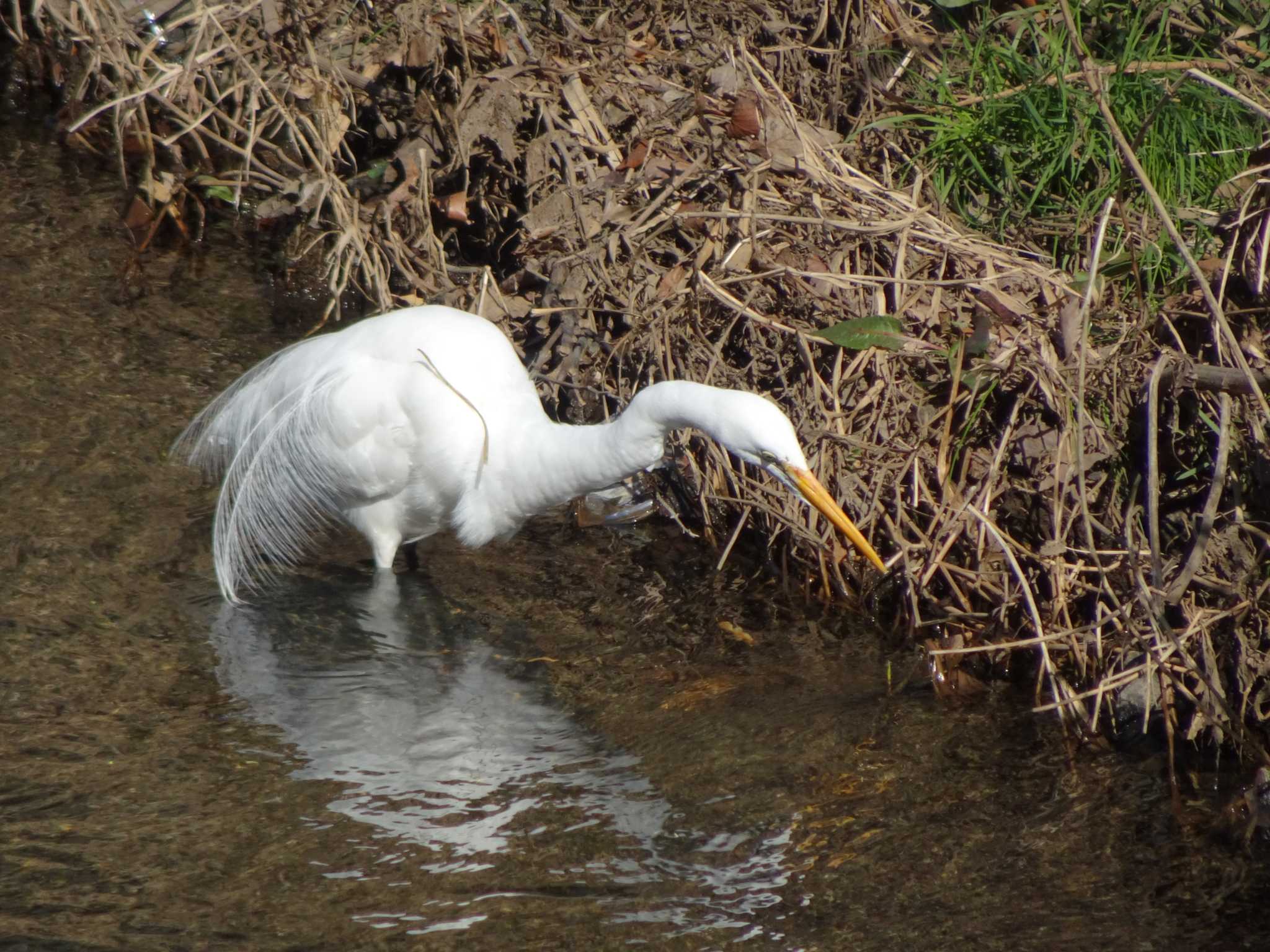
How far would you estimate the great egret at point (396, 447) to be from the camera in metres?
3.84

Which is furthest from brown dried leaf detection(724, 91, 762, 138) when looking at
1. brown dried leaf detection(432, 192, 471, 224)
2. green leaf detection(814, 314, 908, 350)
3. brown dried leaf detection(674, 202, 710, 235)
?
brown dried leaf detection(432, 192, 471, 224)

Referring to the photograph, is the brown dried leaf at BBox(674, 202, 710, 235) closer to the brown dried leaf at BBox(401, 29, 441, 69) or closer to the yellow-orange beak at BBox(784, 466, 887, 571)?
the brown dried leaf at BBox(401, 29, 441, 69)

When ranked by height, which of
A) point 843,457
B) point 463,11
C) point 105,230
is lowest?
point 843,457

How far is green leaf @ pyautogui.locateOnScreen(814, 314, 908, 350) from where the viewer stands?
3.88m

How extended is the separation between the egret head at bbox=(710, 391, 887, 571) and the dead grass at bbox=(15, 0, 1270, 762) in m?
0.63

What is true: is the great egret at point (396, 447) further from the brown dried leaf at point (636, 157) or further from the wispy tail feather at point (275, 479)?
the brown dried leaf at point (636, 157)

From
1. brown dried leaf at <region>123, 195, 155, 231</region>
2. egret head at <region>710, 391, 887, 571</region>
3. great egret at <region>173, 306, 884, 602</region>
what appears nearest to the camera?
egret head at <region>710, 391, 887, 571</region>

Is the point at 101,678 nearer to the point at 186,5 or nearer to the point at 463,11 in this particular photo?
the point at 463,11

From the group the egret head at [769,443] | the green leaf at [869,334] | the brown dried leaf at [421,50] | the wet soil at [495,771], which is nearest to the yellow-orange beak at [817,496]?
the egret head at [769,443]

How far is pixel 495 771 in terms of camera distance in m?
3.26

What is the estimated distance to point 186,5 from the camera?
6113mm

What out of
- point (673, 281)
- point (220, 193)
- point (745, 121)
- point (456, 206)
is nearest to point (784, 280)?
point (673, 281)

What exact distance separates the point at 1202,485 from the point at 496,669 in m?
2.08

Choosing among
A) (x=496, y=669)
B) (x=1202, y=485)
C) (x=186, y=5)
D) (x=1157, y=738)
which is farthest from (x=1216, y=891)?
(x=186, y=5)
